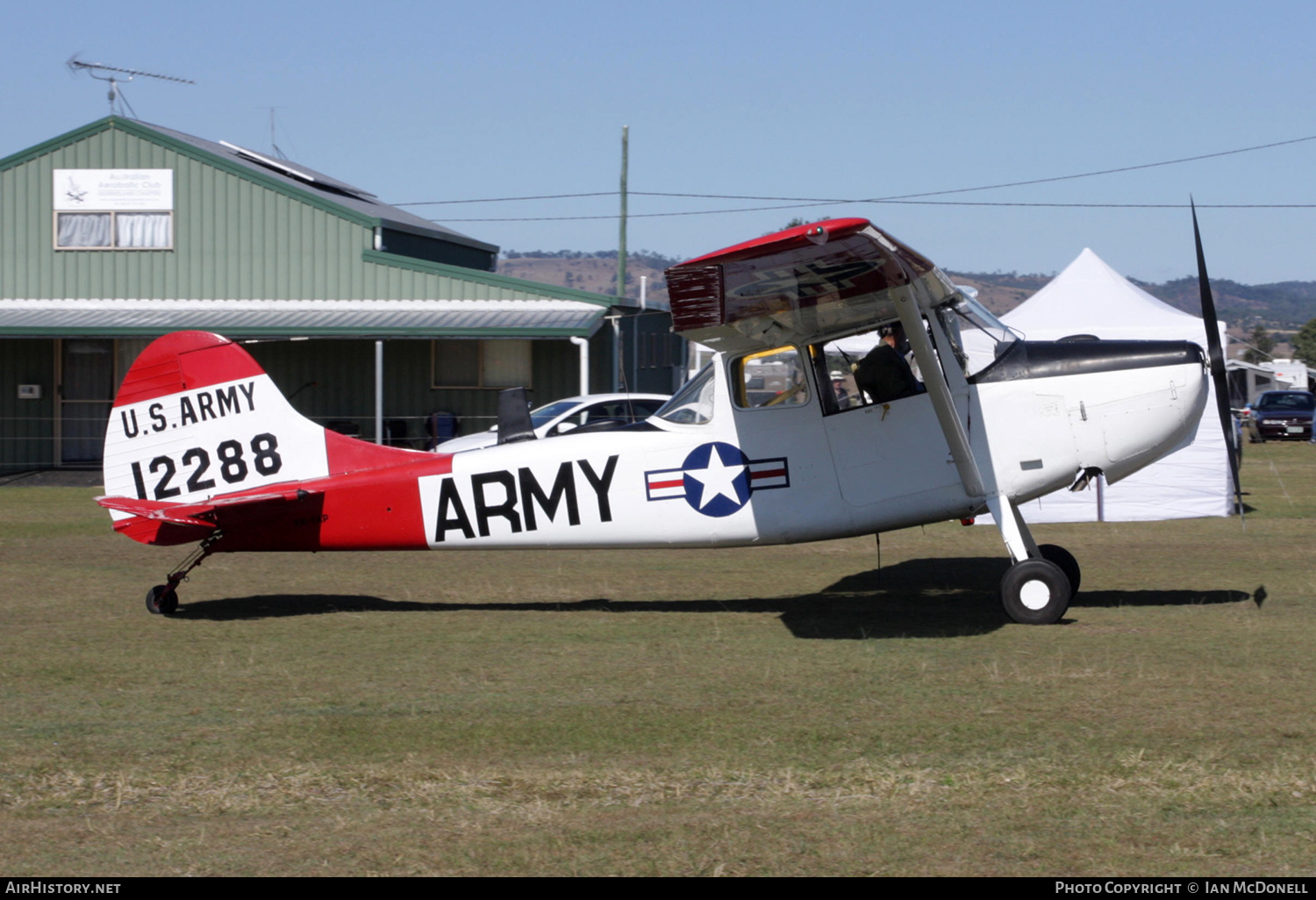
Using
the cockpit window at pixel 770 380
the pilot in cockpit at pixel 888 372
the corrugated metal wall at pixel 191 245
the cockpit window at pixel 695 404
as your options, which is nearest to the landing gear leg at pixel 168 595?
the cockpit window at pixel 695 404

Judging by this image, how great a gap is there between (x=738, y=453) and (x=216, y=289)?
64.3 ft

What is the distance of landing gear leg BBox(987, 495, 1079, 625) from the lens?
8359 mm

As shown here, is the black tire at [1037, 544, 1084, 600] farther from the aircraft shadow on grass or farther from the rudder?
the rudder

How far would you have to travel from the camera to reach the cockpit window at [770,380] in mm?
8938

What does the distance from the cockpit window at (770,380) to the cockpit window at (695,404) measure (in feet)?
0.66

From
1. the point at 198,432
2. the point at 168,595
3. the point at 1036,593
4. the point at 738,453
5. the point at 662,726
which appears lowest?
the point at 662,726

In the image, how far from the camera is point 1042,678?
684 cm

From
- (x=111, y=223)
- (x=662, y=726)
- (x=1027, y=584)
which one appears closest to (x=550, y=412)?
(x=1027, y=584)

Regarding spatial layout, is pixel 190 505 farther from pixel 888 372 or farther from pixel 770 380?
pixel 888 372

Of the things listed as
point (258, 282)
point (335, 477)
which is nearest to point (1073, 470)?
point (335, 477)

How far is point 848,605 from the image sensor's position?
31.8ft

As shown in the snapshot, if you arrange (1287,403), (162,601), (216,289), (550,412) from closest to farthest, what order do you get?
(162,601)
(550,412)
(216,289)
(1287,403)

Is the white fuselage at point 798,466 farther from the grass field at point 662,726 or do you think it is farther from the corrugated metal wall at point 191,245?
the corrugated metal wall at point 191,245

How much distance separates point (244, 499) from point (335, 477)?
2.21ft
